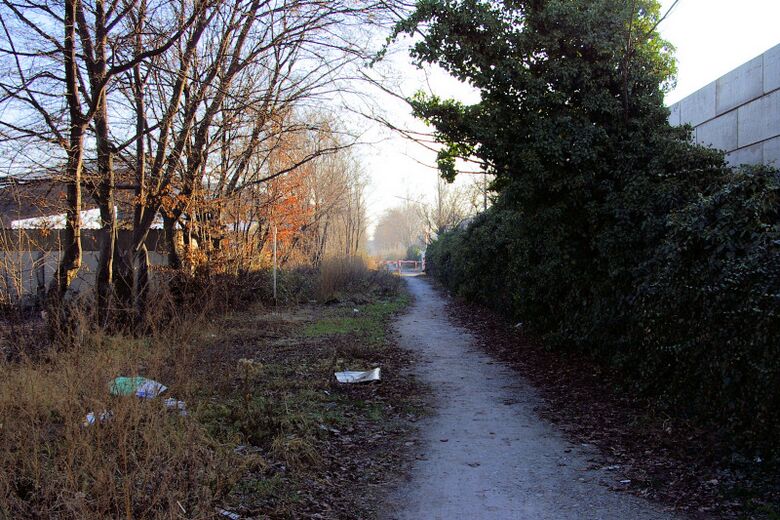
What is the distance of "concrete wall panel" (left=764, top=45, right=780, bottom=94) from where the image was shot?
7.58m

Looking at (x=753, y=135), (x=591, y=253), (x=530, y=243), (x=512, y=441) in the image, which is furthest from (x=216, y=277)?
(x=753, y=135)

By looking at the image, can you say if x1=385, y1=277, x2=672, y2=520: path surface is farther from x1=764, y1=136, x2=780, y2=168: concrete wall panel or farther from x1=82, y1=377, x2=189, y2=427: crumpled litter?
x1=764, y1=136, x2=780, y2=168: concrete wall panel

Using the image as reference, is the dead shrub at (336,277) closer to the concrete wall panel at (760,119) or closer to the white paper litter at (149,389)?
the concrete wall panel at (760,119)

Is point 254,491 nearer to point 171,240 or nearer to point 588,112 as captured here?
point 588,112

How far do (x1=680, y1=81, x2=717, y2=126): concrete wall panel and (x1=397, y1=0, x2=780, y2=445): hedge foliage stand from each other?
1192 mm

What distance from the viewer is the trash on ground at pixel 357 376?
7809 mm

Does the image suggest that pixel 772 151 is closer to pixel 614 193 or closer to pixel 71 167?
pixel 614 193

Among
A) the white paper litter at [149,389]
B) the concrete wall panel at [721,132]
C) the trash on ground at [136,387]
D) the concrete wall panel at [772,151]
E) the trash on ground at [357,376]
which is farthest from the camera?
the concrete wall panel at [721,132]

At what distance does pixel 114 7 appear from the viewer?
31.7 feet

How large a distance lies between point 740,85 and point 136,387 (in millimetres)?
9194

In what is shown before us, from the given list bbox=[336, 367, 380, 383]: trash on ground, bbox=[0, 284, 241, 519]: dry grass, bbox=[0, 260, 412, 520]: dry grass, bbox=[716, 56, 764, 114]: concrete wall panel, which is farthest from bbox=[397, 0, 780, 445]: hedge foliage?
bbox=[0, 284, 241, 519]: dry grass

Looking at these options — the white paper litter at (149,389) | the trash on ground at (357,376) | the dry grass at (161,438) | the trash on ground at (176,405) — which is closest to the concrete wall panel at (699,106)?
the trash on ground at (357,376)

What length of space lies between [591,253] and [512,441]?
3758 millimetres

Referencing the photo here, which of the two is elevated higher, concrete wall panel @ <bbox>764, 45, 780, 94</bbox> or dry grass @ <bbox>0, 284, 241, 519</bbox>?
concrete wall panel @ <bbox>764, 45, 780, 94</bbox>
